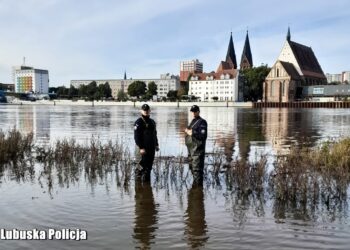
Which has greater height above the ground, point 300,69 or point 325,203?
point 300,69

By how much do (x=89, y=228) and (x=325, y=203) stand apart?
5.06m

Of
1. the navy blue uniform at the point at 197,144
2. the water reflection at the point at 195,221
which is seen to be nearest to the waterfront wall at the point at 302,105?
the navy blue uniform at the point at 197,144

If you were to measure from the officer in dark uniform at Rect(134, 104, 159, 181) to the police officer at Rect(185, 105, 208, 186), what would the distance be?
95 cm

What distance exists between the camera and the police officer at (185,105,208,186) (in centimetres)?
1095

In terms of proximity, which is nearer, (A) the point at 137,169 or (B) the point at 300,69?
(A) the point at 137,169

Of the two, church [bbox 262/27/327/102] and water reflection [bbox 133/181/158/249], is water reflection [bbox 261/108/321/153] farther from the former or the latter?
church [bbox 262/27/327/102]

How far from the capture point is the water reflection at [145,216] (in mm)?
7234

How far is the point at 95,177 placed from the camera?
12.3 m

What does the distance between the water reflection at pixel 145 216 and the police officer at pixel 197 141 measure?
4.28ft

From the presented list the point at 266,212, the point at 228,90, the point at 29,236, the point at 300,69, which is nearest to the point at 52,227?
the point at 29,236

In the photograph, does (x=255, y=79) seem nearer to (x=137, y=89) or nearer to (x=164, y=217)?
(x=137, y=89)

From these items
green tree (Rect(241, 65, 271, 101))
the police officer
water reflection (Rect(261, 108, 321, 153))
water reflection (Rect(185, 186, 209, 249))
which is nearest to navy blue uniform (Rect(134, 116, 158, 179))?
the police officer

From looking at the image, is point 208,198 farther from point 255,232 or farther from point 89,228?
point 89,228

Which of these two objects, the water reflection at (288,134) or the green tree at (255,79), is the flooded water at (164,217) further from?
the green tree at (255,79)
